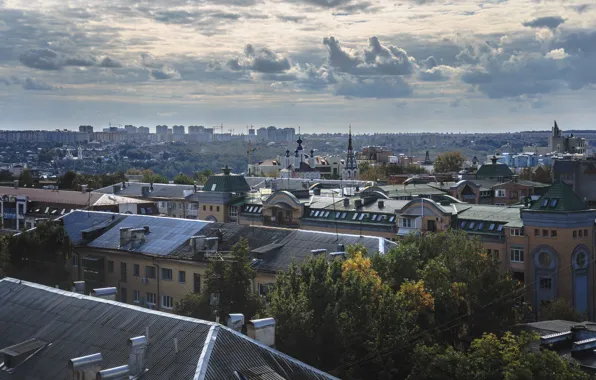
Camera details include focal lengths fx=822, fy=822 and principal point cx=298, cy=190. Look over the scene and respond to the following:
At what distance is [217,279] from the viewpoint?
42.1 meters

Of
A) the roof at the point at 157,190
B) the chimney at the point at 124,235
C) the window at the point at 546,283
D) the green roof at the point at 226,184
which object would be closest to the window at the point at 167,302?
the chimney at the point at 124,235

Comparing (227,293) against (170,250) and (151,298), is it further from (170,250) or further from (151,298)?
(151,298)

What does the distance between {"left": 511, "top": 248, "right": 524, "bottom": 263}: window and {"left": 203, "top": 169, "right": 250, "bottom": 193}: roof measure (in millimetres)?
35637

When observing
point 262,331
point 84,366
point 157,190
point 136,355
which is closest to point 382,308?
point 262,331

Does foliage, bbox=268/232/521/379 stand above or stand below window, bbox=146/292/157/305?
above

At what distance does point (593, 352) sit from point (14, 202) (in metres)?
81.9

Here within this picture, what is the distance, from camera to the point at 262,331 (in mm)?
31719

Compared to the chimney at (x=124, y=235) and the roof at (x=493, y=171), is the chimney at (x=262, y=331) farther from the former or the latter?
the roof at (x=493, y=171)

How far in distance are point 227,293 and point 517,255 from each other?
114 feet

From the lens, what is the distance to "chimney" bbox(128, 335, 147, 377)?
90.5 ft

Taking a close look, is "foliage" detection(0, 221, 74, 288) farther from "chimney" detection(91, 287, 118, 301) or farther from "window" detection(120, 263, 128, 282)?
"chimney" detection(91, 287, 118, 301)

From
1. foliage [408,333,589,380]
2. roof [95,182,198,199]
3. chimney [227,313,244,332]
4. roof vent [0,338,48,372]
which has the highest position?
roof [95,182,198,199]

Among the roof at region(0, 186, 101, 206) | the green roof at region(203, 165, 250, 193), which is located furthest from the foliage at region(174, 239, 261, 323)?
the roof at region(0, 186, 101, 206)

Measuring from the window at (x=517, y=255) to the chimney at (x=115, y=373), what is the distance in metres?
47.6
